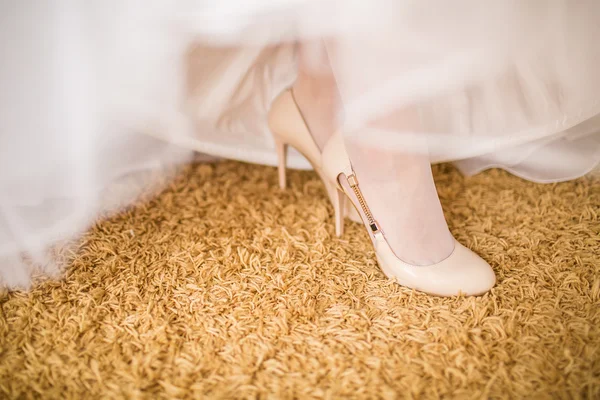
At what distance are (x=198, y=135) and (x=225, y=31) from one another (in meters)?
0.30

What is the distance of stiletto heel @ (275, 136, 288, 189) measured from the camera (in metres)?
0.92

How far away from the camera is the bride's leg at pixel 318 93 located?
0.81 meters

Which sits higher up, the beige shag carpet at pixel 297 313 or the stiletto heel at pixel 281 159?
the stiletto heel at pixel 281 159

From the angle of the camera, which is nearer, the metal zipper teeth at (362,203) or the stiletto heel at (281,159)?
the metal zipper teeth at (362,203)

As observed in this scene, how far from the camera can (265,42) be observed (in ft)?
2.57

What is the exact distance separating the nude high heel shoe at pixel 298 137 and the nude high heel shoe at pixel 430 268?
8cm

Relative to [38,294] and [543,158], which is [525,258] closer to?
[543,158]

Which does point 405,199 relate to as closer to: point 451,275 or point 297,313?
point 451,275

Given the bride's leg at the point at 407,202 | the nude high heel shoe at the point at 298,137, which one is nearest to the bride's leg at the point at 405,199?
the bride's leg at the point at 407,202

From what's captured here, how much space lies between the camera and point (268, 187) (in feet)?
3.17

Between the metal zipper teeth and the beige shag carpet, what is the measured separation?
71 mm

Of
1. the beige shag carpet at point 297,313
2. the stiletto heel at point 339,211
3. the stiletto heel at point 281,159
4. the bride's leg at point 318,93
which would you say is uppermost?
the bride's leg at point 318,93

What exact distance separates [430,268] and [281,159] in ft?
1.30

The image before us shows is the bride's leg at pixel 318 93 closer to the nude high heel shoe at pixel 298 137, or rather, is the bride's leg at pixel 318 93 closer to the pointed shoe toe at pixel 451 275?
the nude high heel shoe at pixel 298 137
